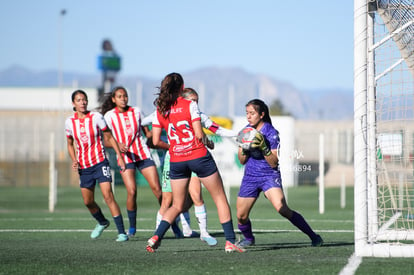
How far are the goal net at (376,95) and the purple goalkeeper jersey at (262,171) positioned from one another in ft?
3.60

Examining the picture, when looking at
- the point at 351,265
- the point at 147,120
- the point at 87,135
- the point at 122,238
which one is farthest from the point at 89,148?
the point at 351,265

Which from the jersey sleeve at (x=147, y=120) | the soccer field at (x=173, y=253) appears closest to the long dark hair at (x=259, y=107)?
the soccer field at (x=173, y=253)

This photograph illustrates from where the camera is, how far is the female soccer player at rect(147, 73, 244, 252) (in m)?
9.09

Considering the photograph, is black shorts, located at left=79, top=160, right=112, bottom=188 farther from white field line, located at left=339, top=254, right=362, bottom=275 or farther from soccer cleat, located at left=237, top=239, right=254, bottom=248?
white field line, located at left=339, top=254, right=362, bottom=275

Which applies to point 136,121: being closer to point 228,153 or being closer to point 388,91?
point 388,91

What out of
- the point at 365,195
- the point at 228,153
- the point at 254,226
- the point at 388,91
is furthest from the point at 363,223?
the point at 228,153

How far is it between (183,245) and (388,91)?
3.35 meters

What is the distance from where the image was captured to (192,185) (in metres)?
11.0

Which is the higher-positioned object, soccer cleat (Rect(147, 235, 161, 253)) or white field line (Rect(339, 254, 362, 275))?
soccer cleat (Rect(147, 235, 161, 253))

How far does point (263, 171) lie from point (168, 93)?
161 cm

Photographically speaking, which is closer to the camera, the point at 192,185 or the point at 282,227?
the point at 192,185

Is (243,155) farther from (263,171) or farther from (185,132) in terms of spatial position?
(185,132)

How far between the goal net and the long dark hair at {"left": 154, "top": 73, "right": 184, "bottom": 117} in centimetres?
204

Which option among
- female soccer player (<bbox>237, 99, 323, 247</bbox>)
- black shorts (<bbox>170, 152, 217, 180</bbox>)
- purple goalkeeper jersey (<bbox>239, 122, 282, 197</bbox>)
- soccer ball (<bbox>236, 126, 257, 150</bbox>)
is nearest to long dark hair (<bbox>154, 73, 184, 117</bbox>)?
black shorts (<bbox>170, 152, 217, 180</bbox>)
